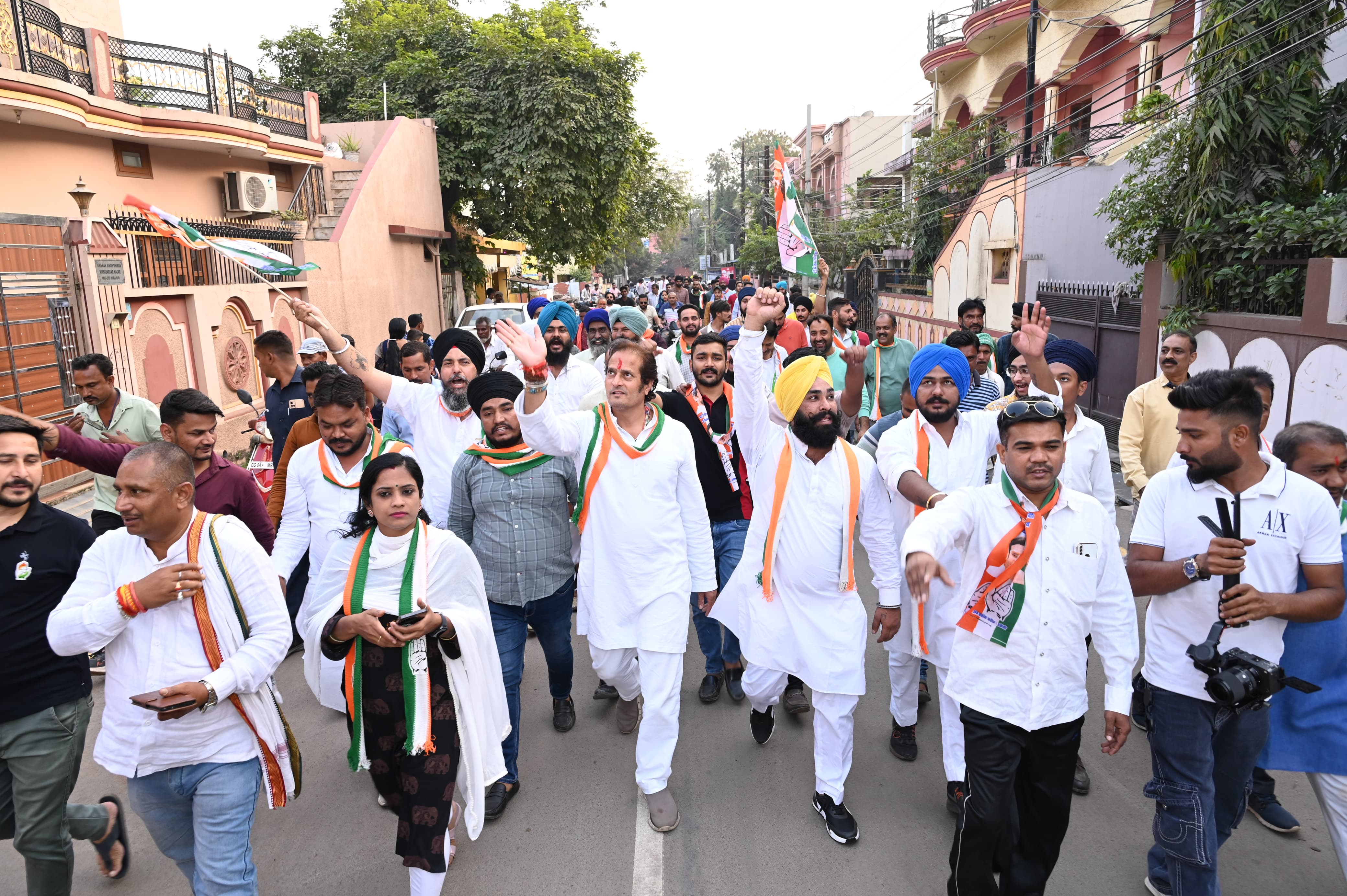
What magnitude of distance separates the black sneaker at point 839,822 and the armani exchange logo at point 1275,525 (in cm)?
196

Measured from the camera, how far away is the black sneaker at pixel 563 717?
496 cm

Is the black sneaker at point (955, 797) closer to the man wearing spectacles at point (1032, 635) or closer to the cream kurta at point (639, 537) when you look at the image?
the man wearing spectacles at point (1032, 635)

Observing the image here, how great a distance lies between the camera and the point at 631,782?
4.40m

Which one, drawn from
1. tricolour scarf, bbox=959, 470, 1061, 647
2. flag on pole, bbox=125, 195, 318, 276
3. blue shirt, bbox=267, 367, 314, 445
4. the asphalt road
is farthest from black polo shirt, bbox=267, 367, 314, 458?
tricolour scarf, bbox=959, 470, 1061, 647

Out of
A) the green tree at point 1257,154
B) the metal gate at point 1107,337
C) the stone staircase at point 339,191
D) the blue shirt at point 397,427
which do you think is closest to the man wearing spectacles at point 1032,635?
the blue shirt at point 397,427

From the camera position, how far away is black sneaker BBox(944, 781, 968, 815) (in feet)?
12.8

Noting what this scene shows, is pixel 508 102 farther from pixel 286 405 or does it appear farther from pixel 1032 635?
pixel 1032 635

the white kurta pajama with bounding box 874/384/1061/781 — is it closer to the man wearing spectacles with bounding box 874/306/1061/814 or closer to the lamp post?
the man wearing spectacles with bounding box 874/306/1061/814

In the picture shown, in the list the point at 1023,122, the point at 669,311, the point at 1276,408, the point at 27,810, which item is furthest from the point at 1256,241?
the point at 1023,122

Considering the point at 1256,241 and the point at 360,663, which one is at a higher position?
the point at 1256,241

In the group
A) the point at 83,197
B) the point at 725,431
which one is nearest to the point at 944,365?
the point at 725,431

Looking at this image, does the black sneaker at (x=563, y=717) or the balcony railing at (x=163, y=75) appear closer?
the black sneaker at (x=563, y=717)

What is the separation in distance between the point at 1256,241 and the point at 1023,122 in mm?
15889

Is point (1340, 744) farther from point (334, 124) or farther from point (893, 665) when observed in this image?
point (334, 124)
